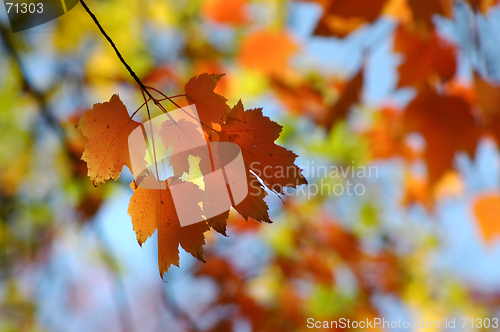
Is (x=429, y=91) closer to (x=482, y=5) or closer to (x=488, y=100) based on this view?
(x=488, y=100)

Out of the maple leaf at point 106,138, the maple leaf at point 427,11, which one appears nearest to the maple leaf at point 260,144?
the maple leaf at point 106,138

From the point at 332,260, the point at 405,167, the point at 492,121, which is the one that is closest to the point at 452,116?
the point at 492,121

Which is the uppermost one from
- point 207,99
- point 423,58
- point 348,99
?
point 423,58

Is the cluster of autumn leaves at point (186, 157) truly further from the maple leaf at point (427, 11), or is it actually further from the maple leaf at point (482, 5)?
the maple leaf at point (482, 5)

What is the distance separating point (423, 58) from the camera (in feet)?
3.94

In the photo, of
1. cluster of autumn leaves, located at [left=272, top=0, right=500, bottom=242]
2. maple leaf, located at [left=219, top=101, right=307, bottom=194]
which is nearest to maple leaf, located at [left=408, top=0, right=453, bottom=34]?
cluster of autumn leaves, located at [left=272, top=0, right=500, bottom=242]

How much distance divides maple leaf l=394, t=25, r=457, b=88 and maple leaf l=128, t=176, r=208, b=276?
3.32ft

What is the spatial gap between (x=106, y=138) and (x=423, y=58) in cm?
118

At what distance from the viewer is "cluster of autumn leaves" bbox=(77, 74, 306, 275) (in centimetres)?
45

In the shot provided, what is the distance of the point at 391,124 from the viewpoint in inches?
76.4

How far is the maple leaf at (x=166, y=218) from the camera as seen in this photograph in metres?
0.47

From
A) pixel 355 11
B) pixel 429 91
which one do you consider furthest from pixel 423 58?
pixel 355 11

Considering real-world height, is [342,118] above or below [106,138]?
above

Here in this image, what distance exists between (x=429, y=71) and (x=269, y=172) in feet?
3.39
